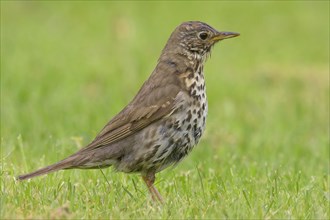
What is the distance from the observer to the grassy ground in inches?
263

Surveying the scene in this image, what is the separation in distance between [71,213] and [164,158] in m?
1.45

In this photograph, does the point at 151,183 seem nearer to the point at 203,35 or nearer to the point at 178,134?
the point at 178,134

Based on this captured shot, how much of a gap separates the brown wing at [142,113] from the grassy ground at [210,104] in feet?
1.18

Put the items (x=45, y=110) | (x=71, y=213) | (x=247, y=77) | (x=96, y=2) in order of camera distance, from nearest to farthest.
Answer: (x=71, y=213) → (x=45, y=110) → (x=247, y=77) → (x=96, y=2)

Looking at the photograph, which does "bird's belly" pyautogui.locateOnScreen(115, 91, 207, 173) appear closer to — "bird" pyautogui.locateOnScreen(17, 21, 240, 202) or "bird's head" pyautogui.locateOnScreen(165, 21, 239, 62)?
"bird" pyautogui.locateOnScreen(17, 21, 240, 202)

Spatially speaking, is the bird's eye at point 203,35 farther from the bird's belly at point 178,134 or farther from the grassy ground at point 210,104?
the grassy ground at point 210,104

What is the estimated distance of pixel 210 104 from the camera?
42.2 ft

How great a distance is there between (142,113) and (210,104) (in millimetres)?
5574

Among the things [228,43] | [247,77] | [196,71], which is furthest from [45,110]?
[228,43]

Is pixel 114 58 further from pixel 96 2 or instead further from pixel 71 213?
pixel 71 213

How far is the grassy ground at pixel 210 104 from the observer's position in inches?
263

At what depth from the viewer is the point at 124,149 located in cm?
731

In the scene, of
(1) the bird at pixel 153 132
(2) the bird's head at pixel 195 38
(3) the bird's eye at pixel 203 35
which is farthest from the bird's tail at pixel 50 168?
(3) the bird's eye at pixel 203 35

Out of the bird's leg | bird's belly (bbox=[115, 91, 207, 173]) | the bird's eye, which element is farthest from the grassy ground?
the bird's eye
